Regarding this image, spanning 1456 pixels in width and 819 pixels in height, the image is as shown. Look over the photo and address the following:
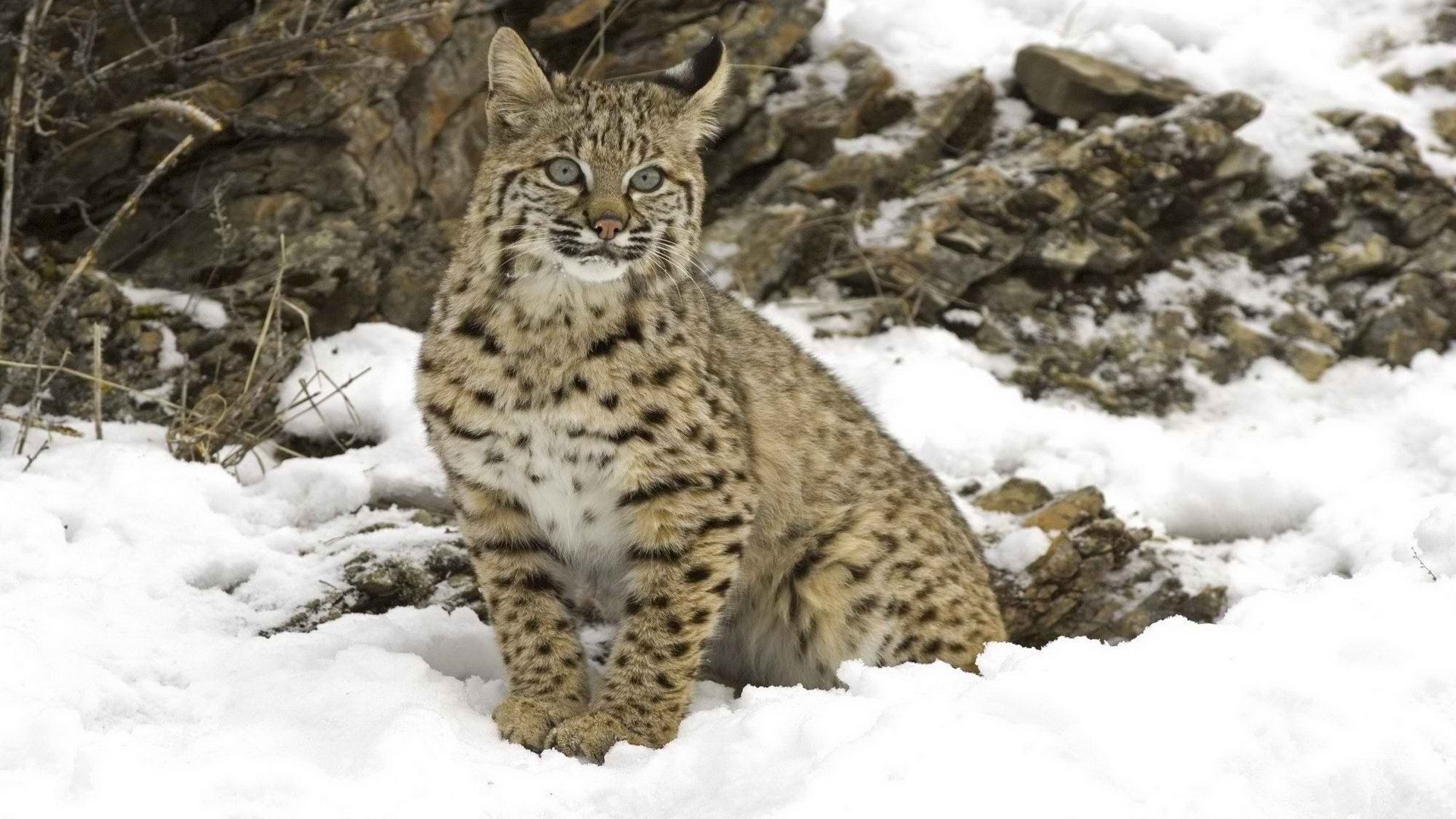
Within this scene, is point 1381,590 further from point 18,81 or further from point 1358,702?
point 18,81

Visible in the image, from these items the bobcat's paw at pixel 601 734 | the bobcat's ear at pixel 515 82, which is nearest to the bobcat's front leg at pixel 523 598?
the bobcat's paw at pixel 601 734

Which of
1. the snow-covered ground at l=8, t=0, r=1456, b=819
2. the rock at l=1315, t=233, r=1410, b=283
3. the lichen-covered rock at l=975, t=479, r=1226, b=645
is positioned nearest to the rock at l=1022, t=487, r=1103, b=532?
the lichen-covered rock at l=975, t=479, r=1226, b=645

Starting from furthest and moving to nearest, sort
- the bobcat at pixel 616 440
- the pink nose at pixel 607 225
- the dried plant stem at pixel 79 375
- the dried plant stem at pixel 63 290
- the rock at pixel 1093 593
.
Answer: the rock at pixel 1093 593
the dried plant stem at pixel 63 290
the dried plant stem at pixel 79 375
the bobcat at pixel 616 440
the pink nose at pixel 607 225

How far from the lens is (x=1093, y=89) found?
8.31m

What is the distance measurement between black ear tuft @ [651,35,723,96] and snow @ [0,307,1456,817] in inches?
75.7

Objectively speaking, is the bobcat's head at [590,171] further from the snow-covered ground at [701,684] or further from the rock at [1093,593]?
the rock at [1093,593]

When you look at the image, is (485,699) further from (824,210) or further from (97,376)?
(824,210)

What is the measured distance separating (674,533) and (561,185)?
1.09m

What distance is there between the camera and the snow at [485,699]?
9.56 ft

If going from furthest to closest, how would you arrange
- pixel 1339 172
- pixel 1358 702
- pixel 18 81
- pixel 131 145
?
1. pixel 1339 172
2. pixel 131 145
3. pixel 18 81
4. pixel 1358 702

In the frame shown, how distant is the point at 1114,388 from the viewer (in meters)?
7.32

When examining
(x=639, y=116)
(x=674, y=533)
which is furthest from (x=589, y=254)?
(x=674, y=533)

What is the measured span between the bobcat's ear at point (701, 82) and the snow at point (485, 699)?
1.84m

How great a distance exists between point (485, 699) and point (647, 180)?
165 cm
